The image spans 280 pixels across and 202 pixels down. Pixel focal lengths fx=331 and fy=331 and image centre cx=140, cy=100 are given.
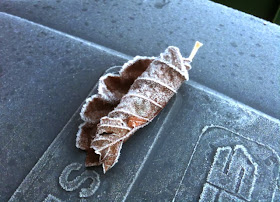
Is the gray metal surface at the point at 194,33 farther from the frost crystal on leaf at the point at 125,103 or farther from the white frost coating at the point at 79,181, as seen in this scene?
the white frost coating at the point at 79,181

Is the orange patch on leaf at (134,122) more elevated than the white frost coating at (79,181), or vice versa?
the orange patch on leaf at (134,122)

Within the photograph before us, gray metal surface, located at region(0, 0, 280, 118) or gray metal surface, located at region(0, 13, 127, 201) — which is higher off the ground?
gray metal surface, located at region(0, 0, 280, 118)

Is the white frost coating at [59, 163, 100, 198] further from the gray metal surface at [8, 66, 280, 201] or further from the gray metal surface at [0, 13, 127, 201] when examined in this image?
the gray metal surface at [0, 13, 127, 201]

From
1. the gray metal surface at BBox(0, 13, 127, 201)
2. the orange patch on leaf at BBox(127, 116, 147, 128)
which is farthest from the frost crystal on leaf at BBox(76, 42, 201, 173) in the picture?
the gray metal surface at BBox(0, 13, 127, 201)

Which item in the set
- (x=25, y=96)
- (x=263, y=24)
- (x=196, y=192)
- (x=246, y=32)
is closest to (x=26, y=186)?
(x=25, y=96)

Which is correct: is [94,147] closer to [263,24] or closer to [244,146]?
[244,146]

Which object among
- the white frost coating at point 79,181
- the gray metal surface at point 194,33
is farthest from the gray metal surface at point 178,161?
the gray metal surface at point 194,33

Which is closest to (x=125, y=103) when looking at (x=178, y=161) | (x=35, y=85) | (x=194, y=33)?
(x=178, y=161)
